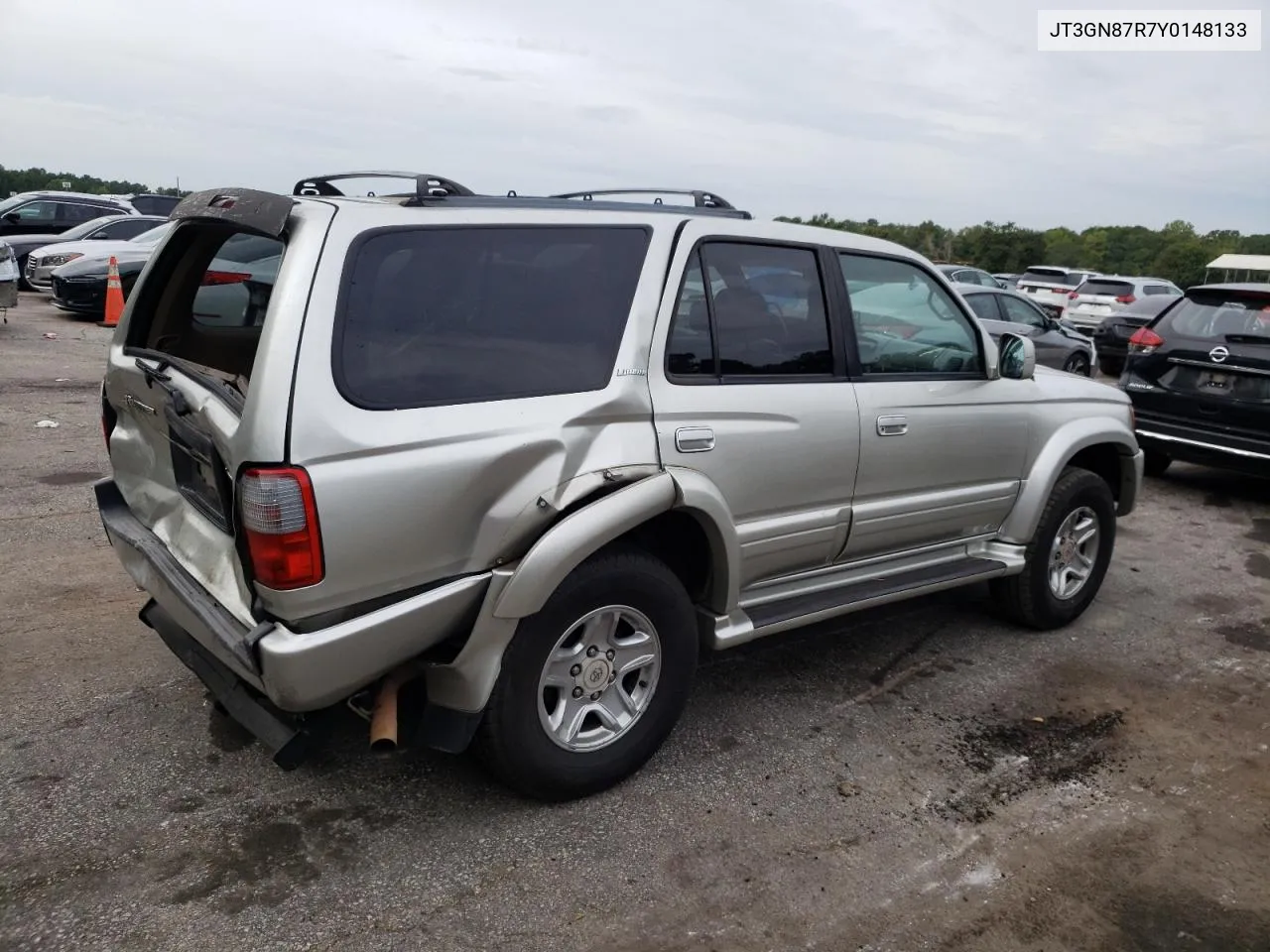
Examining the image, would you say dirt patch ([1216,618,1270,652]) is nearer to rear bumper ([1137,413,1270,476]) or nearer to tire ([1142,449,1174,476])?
rear bumper ([1137,413,1270,476])

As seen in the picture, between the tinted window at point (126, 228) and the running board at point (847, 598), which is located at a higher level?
the tinted window at point (126, 228)

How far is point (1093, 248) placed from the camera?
5494 centimetres

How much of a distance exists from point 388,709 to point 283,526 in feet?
2.18

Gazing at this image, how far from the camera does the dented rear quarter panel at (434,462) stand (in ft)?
8.66

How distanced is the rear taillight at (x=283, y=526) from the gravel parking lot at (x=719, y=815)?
745 mm

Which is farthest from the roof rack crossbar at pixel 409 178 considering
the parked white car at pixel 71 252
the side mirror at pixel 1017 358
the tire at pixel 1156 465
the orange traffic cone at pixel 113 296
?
the parked white car at pixel 71 252

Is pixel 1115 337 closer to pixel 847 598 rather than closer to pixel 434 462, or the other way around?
pixel 847 598

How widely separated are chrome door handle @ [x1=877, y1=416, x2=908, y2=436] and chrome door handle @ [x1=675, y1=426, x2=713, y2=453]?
2.86 ft

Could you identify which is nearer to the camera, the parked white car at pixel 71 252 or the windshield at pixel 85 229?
the parked white car at pixel 71 252

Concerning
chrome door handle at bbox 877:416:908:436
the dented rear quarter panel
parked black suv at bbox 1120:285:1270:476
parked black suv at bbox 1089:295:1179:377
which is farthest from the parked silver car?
the dented rear quarter panel

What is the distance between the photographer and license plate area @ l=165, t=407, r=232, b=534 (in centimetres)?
288

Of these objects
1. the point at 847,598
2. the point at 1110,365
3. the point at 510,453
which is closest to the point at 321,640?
the point at 510,453

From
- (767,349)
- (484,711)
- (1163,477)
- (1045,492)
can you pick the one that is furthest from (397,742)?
(1163,477)

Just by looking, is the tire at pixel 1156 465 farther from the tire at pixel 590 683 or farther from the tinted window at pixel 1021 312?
the tire at pixel 590 683
